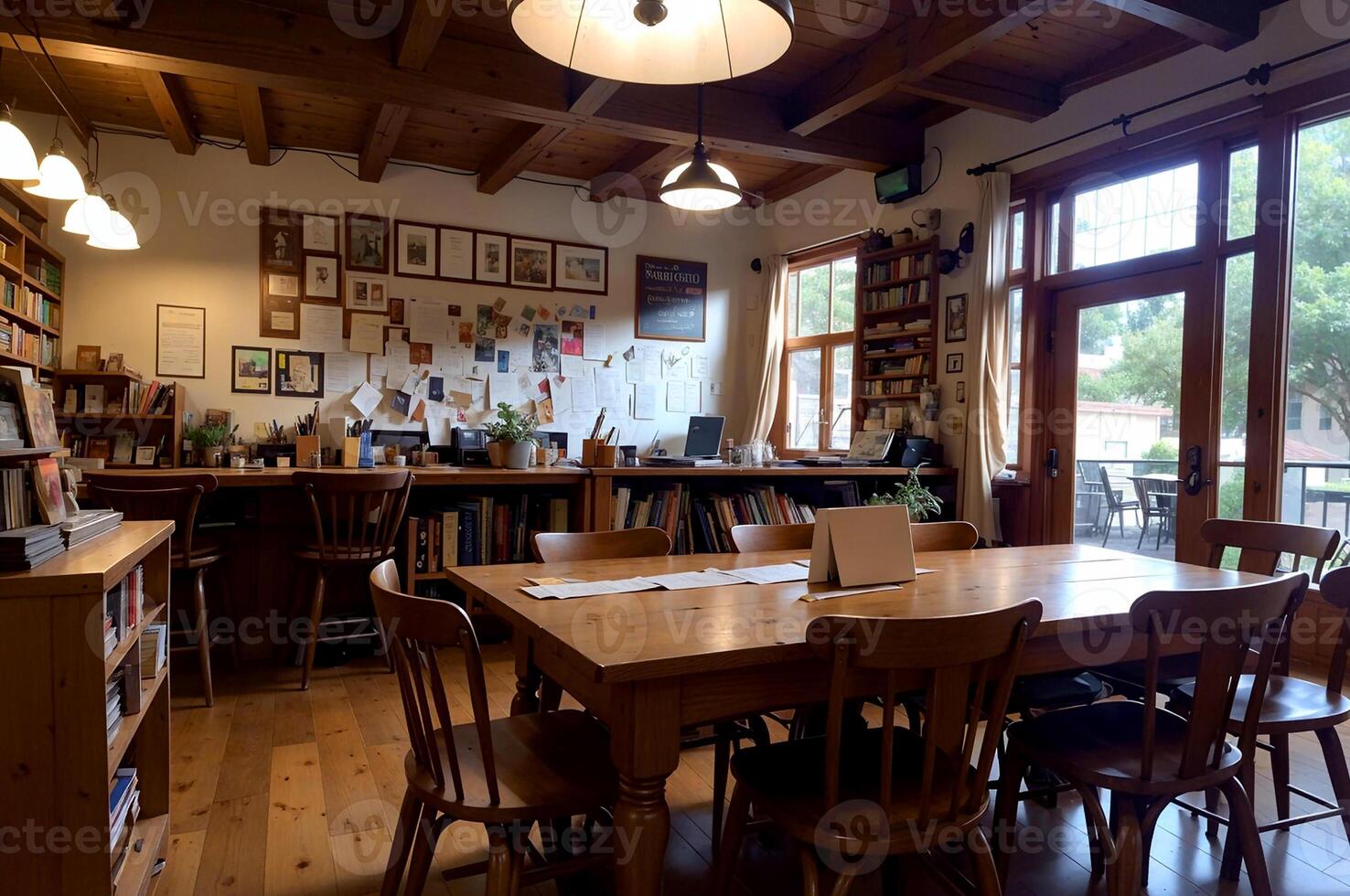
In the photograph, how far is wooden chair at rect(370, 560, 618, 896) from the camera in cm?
133

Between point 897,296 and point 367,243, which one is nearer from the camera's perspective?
point 897,296

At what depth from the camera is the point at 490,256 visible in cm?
596

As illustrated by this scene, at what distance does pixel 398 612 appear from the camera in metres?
1.37

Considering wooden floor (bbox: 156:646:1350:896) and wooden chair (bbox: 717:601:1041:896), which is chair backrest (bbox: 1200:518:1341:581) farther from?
wooden chair (bbox: 717:601:1041:896)

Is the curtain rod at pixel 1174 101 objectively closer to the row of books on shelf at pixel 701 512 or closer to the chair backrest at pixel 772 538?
the row of books on shelf at pixel 701 512

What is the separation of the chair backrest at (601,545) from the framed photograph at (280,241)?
407 cm

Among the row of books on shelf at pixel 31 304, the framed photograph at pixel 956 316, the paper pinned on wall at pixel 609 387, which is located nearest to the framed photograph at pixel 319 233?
the row of books on shelf at pixel 31 304

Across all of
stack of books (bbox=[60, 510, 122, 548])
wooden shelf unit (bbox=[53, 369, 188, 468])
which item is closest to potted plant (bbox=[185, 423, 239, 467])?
wooden shelf unit (bbox=[53, 369, 188, 468])

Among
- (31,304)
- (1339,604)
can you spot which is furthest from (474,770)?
(31,304)

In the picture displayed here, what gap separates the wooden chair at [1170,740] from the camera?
58.6 inches

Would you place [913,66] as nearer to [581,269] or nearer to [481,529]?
[481,529]

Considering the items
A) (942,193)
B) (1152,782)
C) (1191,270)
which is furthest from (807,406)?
(1152,782)

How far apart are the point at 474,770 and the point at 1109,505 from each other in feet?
12.8

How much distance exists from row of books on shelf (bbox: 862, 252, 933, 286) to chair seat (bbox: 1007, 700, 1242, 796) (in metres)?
3.68
